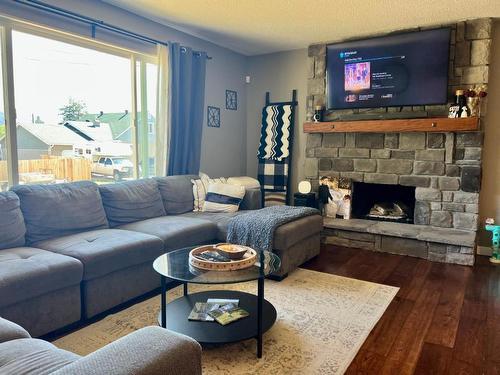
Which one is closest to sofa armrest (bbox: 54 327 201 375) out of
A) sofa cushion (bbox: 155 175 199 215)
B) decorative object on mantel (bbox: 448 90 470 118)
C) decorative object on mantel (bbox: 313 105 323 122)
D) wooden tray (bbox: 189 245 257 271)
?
wooden tray (bbox: 189 245 257 271)

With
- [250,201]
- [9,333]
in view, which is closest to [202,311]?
[9,333]

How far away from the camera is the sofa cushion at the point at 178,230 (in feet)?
10.00

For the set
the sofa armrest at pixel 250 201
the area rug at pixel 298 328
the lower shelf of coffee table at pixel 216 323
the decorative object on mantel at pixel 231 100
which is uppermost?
the decorative object on mantel at pixel 231 100

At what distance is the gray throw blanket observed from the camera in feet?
10.4

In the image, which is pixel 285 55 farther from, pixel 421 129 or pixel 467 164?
pixel 467 164

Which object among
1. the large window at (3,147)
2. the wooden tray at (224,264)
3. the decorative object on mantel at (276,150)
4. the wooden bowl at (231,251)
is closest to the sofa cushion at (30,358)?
the wooden tray at (224,264)

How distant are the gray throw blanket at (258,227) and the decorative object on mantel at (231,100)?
2171mm

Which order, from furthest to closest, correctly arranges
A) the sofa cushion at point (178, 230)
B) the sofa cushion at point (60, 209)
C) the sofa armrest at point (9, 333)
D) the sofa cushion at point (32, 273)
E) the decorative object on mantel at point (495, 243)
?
the decorative object on mantel at point (495, 243) → the sofa cushion at point (178, 230) → the sofa cushion at point (60, 209) → the sofa cushion at point (32, 273) → the sofa armrest at point (9, 333)

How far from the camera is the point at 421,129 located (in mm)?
3969

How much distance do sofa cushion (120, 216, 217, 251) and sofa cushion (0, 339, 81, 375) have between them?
1.68 metres

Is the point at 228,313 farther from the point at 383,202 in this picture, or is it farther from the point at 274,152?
the point at 274,152

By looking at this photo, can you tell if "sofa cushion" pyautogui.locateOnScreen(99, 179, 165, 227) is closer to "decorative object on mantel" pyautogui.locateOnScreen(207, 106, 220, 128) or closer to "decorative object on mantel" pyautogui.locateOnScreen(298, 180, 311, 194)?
"decorative object on mantel" pyautogui.locateOnScreen(207, 106, 220, 128)

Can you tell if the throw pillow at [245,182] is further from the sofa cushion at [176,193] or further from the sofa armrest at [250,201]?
the sofa cushion at [176,193]

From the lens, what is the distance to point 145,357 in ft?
3.38
